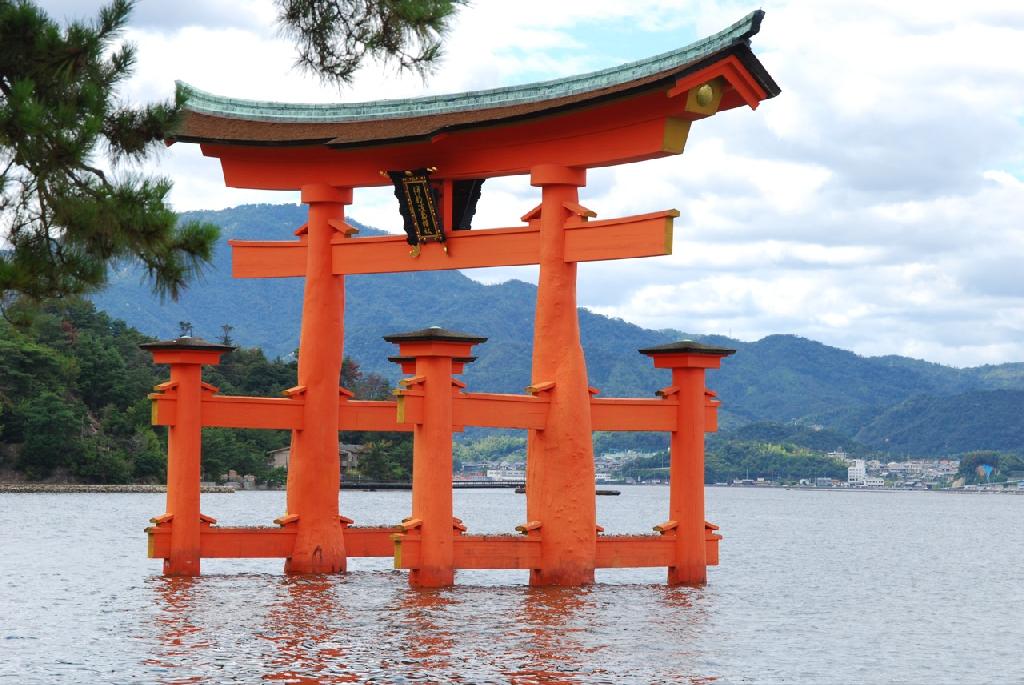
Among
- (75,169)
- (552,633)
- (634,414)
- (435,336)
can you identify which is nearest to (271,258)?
(435,336)

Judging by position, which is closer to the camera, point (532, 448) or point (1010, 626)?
point (532, 448)

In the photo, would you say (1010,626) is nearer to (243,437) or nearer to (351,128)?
(351,128)

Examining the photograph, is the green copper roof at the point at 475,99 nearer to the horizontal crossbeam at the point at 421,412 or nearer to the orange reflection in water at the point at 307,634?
the horizontal crossbeam at the point at 421,412

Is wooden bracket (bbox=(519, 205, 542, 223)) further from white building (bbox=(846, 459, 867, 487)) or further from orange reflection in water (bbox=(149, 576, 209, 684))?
white building (bbox=(846, 459, 867, 487))

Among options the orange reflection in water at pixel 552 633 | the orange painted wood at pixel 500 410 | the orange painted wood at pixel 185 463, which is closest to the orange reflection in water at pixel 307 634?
the orange painted wood at pixel 185 463

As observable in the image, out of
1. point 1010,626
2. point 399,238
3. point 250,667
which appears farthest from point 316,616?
point 1010,626

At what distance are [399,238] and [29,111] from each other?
1176 cm

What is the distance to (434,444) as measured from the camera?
19047 mm

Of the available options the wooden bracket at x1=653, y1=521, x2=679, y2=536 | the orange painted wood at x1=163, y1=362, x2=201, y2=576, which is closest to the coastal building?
the orange painted wood at x1=163, y1=362, x2=201, y2=576

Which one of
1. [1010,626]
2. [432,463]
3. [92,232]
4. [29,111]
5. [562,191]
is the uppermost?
[562,191]

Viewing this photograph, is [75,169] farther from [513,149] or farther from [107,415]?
[107,415]

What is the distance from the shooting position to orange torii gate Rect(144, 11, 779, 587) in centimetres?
1905

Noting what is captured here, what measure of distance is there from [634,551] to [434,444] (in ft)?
10.5

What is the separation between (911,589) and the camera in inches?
1217
